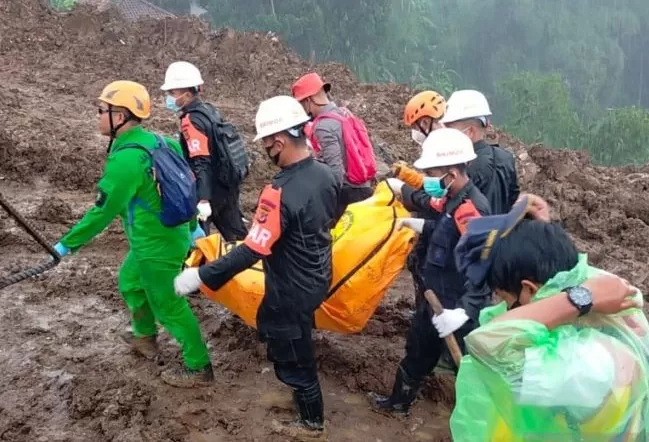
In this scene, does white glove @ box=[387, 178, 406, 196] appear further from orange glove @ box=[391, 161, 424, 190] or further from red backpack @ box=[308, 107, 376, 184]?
red backpack @ box=[308, 107, 376, 184]

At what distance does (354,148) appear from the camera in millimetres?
5043

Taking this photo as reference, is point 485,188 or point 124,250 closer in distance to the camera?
point 485,188

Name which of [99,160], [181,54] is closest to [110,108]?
[99,160]

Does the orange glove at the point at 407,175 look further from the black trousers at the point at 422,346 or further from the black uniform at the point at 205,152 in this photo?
the black uniform at the point at 205,152

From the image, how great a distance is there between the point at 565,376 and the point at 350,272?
7.71 feet

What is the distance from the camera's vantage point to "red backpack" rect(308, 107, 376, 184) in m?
4.98

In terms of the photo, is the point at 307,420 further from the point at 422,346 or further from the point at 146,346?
the point at 146,346

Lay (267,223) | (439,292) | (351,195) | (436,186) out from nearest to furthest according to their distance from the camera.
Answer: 1. (267,223)
2. (436,186)
3. (439,292)
4. (351,195)

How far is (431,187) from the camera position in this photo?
3.74 meters

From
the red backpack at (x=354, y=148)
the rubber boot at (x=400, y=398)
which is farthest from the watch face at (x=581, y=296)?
the red backpack at (x=354, y=148)

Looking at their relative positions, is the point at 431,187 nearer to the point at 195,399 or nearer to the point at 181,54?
the point at 195,399

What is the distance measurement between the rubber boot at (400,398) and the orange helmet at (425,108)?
5.17 ft

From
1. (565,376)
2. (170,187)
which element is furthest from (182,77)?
(565,376)

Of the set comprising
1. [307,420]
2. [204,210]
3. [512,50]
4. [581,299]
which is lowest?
[512,50]
